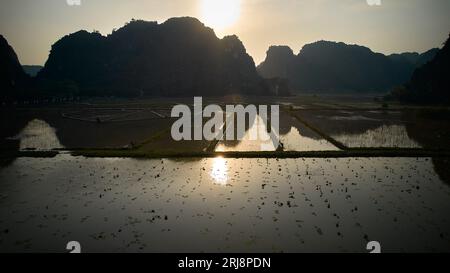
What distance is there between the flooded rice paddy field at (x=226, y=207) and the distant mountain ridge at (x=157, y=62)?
103171 mm

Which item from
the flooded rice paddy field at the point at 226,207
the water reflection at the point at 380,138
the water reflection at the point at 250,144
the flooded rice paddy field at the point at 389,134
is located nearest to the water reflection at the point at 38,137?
the flooded rice paddy field at the point at 226,207

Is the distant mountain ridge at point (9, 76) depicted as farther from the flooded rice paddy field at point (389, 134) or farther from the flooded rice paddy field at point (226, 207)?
the flooded rice paddy field at point (389, 134)

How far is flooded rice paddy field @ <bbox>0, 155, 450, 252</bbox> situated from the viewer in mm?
9797

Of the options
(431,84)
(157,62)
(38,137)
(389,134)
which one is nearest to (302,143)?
(389,134)

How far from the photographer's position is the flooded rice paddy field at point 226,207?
386 inches

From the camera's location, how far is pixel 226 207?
12.6 m

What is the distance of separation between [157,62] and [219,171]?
124311 millimetres

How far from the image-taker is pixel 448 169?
59.6 ft

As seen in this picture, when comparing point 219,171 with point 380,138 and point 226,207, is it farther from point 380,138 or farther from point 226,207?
point 380,138

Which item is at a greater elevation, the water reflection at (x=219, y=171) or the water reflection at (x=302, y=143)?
the water reflection at (x=302, y=143)

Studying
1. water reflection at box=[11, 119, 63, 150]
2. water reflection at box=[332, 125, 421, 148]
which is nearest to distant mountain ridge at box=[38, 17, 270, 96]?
water reflection at box=[11, 119, 63, 150]

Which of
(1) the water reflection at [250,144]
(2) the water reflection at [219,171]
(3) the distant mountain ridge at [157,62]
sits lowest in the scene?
(2) the water reflection at [219,171]

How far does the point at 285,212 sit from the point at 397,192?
6.20 meters
